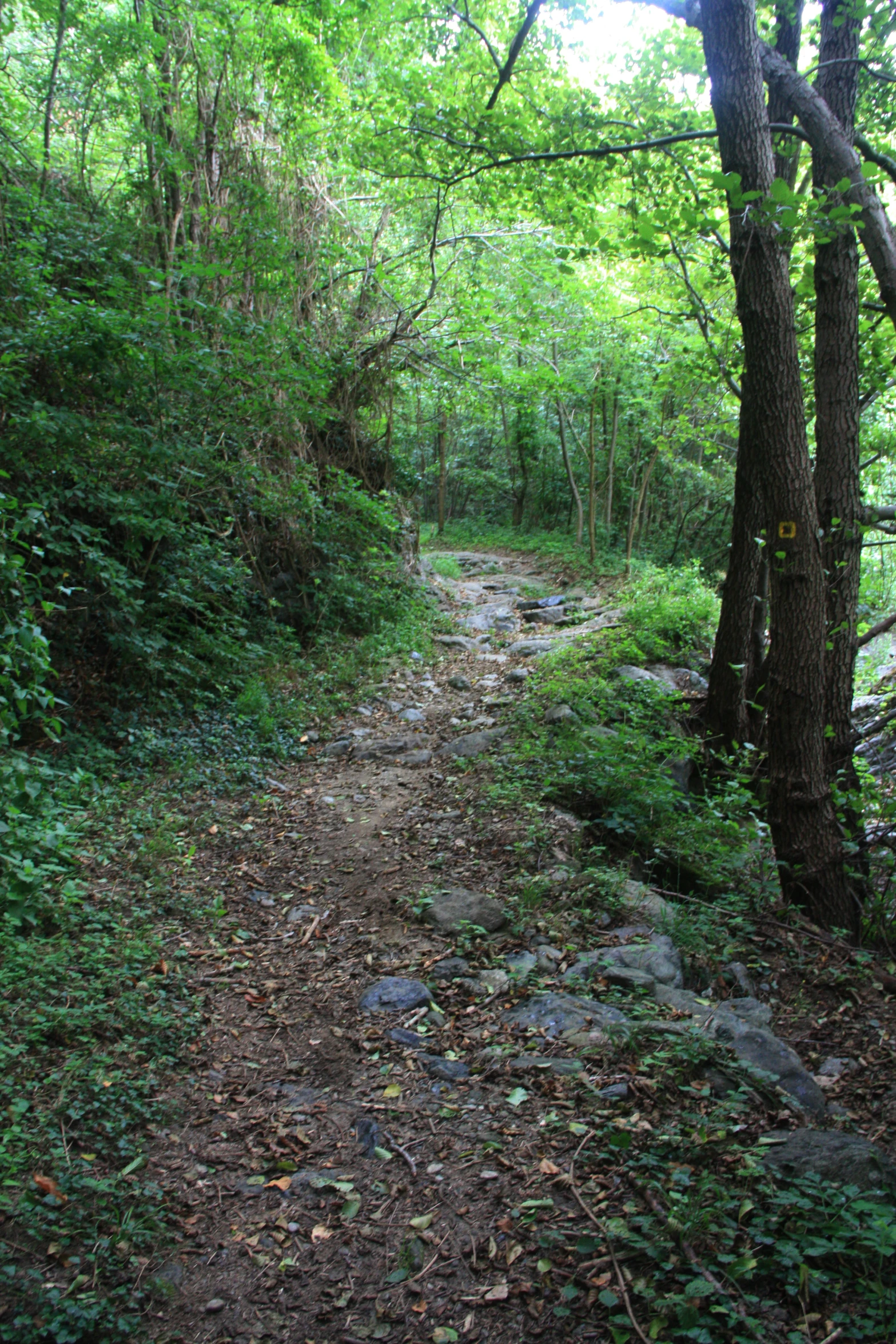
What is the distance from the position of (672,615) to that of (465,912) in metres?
6.97

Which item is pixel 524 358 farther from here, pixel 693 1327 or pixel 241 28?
pixel 693 1327

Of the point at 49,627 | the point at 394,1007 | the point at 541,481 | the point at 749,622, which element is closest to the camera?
the point at 394,1007

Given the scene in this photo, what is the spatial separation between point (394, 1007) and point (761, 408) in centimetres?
370

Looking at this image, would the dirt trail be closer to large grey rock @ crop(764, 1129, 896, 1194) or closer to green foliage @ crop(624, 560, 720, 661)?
large grey rock @ crop(764, 1129, 896, 1194)

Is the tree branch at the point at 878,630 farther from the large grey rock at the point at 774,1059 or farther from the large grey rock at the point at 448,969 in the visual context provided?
the large grey rock at the point at 448,969

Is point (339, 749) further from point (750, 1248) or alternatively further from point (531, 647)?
point (750, 1248)

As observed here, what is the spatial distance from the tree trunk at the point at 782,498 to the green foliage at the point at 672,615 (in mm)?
4874

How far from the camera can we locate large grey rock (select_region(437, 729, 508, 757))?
22.2 ft

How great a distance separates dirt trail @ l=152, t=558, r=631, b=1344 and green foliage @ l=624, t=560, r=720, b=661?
17.0ft

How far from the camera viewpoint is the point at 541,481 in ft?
73.3

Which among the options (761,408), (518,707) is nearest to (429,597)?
(518,707)

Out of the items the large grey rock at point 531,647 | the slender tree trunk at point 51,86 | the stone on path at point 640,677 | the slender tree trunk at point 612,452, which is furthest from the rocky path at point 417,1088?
the slender tree trunk at point 612,452

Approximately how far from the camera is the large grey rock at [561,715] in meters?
6.82

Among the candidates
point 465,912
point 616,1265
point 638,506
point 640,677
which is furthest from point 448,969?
point 638,506
